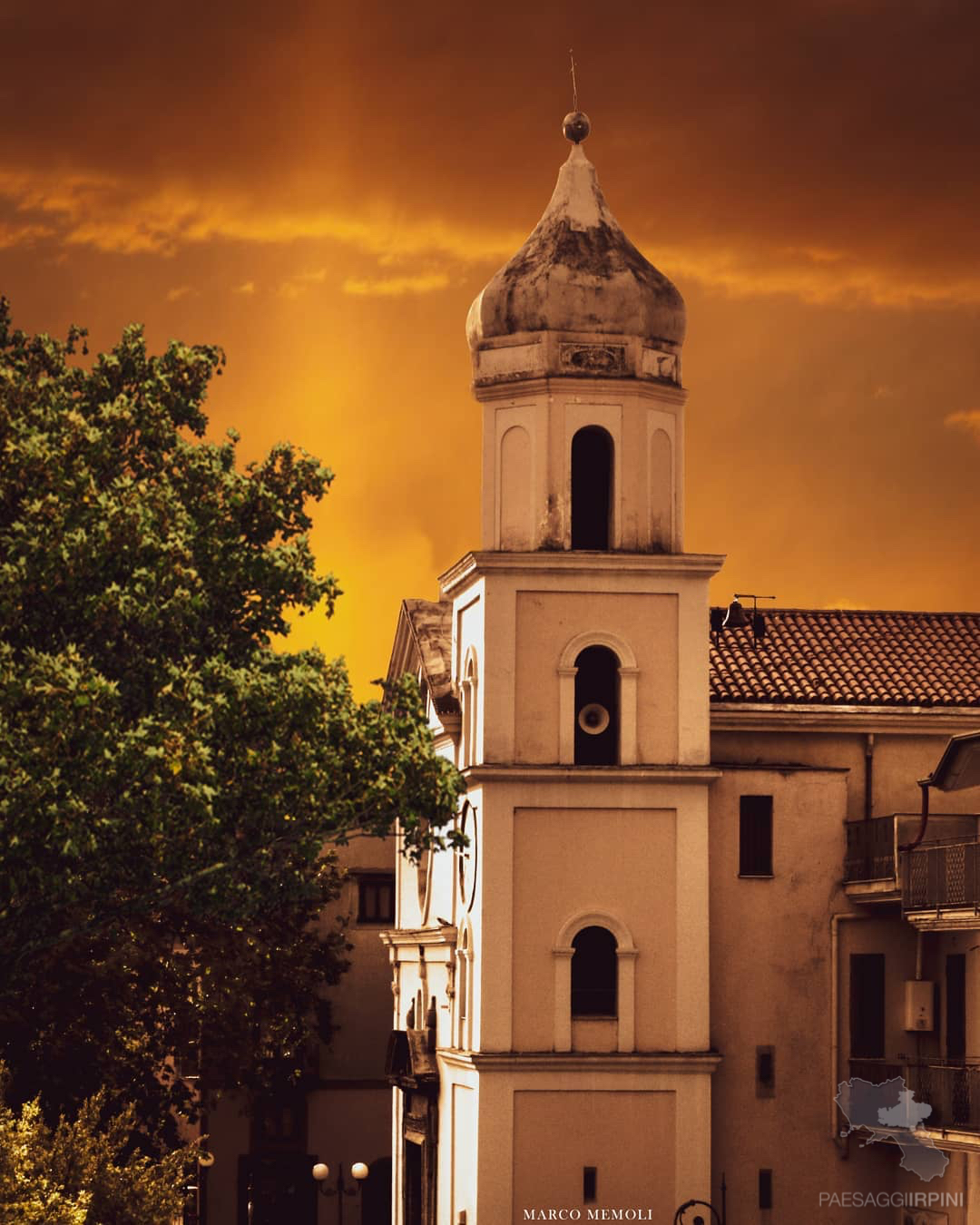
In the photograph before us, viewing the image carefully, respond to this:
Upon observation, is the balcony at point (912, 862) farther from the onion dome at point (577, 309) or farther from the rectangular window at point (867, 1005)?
the onion dome at point (577, 309)

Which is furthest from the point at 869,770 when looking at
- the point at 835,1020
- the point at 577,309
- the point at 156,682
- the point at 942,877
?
the point at 156,682

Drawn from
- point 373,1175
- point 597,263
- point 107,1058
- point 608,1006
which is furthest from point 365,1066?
point 597,263

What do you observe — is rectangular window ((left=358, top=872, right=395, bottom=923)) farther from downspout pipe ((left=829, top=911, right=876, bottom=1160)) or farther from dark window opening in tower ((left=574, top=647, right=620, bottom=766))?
downspout pipe ((left=829, top=911, right=876, bottom=1160))

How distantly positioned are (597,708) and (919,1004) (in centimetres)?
651

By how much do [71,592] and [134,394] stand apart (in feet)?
11.3

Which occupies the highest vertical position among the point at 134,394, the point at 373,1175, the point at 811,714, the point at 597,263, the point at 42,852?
the point at 597,263

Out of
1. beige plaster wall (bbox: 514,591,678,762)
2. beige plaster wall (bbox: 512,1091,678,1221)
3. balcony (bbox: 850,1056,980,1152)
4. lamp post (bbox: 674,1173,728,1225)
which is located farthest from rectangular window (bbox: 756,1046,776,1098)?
beige plaster wall (bbox: 514,591,678,762)

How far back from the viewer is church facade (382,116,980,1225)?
1380 inches

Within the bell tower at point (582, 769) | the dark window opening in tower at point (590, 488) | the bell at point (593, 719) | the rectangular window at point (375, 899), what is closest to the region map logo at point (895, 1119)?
the bell tower at point (582, 769)

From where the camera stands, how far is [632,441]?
3650 centimetres

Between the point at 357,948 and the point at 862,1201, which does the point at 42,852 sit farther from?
the point at 357,948

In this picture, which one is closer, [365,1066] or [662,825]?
[662,825]

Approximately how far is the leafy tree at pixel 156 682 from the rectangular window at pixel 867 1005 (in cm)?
785

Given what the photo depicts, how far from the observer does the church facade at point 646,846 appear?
35.1m
